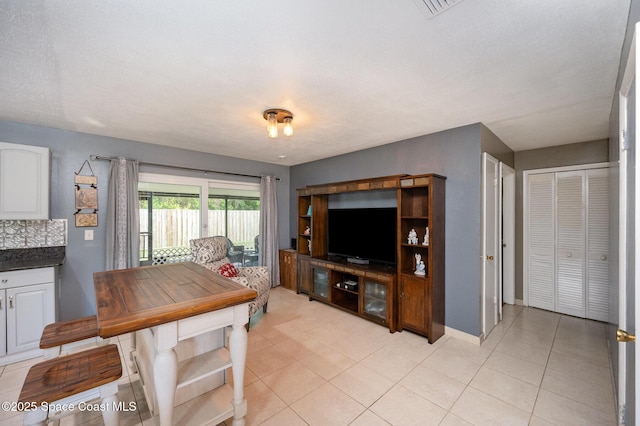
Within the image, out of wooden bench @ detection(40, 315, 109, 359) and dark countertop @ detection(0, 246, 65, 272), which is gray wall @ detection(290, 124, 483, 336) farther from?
dark countertop @ detection(0, 246, 65, 272)

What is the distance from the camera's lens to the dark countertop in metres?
2.62

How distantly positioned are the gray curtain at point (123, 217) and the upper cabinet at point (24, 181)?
0.61 meters

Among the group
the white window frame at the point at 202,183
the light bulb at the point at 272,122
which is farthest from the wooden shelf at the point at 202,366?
the white window frame at the point at 202,183

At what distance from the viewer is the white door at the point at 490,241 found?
9.83 feet

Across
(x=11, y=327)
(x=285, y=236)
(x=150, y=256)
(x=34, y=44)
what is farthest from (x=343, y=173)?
(x=11, y=327)

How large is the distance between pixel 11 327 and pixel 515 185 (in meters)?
6.53

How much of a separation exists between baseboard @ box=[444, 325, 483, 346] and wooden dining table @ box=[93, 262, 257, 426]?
8.17 ft

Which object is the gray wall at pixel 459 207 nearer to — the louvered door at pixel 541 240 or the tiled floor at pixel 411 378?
the tiled floor at pixel 411 378

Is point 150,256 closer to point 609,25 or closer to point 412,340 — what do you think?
point 412,340

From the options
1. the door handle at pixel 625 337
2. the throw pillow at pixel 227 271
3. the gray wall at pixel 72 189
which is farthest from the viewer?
the throw pillow at pixel 227 271

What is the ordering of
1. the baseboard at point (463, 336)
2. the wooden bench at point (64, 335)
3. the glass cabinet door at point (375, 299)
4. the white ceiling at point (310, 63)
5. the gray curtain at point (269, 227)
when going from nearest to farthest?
the white ceiling at point (310, 63) < the wooden bench at point (64, 335) < the baseboard at point (463, 336) < the glass cabinet door at point (375, 299) < the gray curtain at point (269, 227)

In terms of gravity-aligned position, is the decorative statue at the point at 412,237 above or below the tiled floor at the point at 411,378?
above

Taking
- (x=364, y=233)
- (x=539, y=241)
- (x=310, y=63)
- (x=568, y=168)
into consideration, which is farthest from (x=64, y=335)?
(x=568, y=168)

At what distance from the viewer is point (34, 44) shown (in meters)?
1.60
